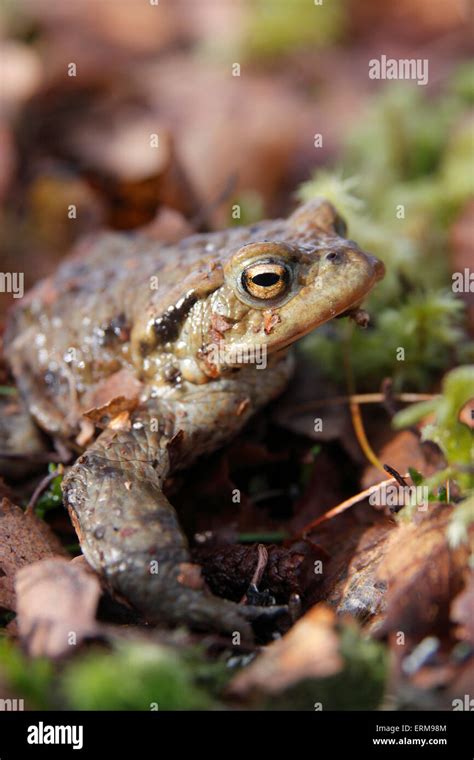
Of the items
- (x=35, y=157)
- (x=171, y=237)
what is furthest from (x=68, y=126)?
(x=171, y=237)

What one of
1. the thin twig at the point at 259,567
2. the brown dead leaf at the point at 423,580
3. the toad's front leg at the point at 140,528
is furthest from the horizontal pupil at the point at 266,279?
the brown dead leaf at the point at 423,580

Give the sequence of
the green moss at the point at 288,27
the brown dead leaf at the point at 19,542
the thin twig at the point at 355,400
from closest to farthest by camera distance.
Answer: the brown dead leaf at the point at 19,542
the thin twig at the point at 355,400
the green moss at the point at 288,27

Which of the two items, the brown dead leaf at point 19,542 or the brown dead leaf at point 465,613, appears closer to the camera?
the brown dead leaf at point 465,613

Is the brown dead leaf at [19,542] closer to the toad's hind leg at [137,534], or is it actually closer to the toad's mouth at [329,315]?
the toad's hind leg at [137,534]

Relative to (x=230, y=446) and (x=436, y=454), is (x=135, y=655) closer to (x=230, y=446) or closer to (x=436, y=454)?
(x=230, y=446)

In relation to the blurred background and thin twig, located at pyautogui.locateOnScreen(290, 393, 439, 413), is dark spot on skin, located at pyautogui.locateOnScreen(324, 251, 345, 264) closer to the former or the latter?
thin twig, located at pyautogui.locateOnScreen(290, 393, 439, 413)

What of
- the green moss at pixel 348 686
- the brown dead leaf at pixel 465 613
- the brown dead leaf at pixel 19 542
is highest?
the brown dead leaf at pixel 19 542

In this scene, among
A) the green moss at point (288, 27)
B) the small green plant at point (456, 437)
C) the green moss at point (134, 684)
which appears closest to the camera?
the green moss at point (134, 684)
